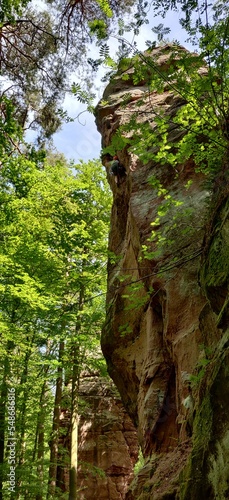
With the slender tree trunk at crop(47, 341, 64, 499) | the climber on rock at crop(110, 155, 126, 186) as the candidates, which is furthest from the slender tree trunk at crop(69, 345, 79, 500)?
the climber on rock at crop(110, 155, 126, 186)

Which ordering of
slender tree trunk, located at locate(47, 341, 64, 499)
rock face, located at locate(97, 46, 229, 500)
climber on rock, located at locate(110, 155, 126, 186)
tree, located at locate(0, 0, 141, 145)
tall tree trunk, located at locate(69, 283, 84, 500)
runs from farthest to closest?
slender tree trunk, located at locate(47, 341, 64, 499)
tall tree trunk, located at locate(69, 283, 84, 500)
climber on rock, located at locate(110, 155, 126, 186)
tree, located at locate(0, 0, 141, 145)
rock face, located at locate(97, 46, 229, 500)

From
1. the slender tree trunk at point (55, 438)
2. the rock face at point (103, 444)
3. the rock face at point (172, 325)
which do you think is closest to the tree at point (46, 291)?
the slender tree trunk at point (55, 438)

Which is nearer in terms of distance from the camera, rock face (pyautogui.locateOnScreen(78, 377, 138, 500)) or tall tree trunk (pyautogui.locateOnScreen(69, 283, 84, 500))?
tall tree trunk (pyautogui.locateOnScreen(69, 283, 84, 500))

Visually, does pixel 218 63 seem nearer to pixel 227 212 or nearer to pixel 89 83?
pixel 227 212

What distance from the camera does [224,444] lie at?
113 inches

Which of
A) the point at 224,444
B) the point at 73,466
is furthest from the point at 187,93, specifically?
the point at 73,466

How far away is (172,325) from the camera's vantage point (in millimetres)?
6438

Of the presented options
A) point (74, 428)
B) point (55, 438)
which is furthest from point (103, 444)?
point (74, 428)

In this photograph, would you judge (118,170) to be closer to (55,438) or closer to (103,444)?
(55,438)

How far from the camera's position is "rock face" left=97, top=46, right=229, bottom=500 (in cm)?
318

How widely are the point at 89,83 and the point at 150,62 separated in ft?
10.0

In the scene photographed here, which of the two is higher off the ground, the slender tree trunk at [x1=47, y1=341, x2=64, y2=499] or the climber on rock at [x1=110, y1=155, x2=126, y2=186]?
the climber on rock at [x1=110, y1=155, x2=126, y2=186]

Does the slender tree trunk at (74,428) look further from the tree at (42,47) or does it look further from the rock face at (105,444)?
the tree at (42,47)

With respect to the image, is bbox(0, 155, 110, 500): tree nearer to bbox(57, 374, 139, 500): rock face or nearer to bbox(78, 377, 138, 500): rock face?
bbox(57, 374, 139, 500): rock face
